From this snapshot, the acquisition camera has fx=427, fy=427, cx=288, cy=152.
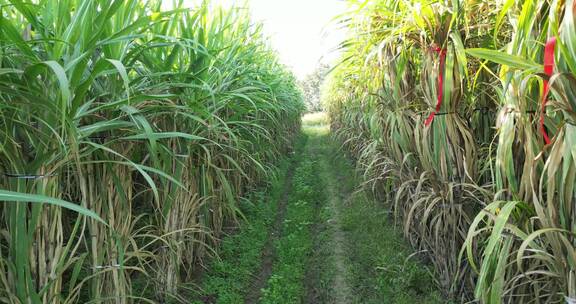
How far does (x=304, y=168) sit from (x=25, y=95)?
6879mm

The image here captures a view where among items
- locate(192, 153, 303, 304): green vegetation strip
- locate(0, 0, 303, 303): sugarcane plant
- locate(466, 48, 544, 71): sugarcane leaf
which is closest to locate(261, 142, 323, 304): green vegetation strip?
locate(192, 153, 303, 304): green vegetation strip

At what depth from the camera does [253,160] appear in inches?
123

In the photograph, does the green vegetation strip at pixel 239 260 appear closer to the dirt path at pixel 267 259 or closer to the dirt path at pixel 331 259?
the dirt path at pixel 267 259

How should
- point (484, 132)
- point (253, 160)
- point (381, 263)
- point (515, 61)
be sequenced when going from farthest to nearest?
1. point (381, 263)
2. point (253, 160)
3. point (484, 132)
4. point (515, 61)

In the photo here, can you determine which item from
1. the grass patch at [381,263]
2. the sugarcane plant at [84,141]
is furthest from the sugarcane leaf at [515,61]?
the grass patch at [381,263]

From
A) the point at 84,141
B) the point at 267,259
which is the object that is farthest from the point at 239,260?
the point at 84,141

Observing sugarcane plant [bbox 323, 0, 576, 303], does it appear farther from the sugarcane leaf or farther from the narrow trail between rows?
the narrow trail between rows

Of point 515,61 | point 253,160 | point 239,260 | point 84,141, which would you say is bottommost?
point 239,260

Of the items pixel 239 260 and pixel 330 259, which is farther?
pixel 330 259

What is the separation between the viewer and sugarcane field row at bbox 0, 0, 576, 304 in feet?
4.83

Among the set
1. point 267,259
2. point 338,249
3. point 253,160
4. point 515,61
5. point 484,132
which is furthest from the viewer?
point 338,249

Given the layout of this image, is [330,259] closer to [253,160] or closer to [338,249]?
[338,249]

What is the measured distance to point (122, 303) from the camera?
2.04 meters

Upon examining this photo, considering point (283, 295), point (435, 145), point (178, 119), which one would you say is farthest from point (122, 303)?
point (435, 145)
